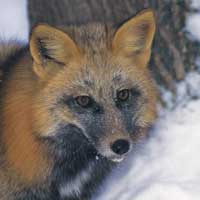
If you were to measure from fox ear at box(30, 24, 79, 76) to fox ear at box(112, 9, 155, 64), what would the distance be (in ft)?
1.27

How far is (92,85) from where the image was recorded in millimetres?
5141

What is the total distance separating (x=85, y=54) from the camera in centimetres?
524

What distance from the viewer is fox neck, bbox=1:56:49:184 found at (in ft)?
17.5

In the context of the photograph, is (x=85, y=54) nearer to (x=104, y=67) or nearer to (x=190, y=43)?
(x=104, y=67)

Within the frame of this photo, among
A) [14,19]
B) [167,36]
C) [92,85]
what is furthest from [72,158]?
[14,19]

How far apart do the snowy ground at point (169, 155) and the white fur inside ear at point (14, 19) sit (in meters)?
2.63

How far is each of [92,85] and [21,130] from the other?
2.45ft

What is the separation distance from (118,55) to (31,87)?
2.51ft

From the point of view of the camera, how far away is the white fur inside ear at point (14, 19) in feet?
27.1

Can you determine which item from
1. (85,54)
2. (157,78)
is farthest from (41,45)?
(157,78)

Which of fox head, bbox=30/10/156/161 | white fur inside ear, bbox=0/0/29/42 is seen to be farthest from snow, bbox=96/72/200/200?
white fur inside ear, bbox=0/0/29/42

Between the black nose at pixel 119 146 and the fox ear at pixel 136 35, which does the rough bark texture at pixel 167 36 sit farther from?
the black nose at pixel 119 146

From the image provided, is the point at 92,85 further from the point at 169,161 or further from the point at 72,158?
the point at 169,161

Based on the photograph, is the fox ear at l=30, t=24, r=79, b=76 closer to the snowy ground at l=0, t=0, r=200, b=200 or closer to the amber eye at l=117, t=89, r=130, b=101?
the amber eye at l=117, t=89, r=130, b=101
